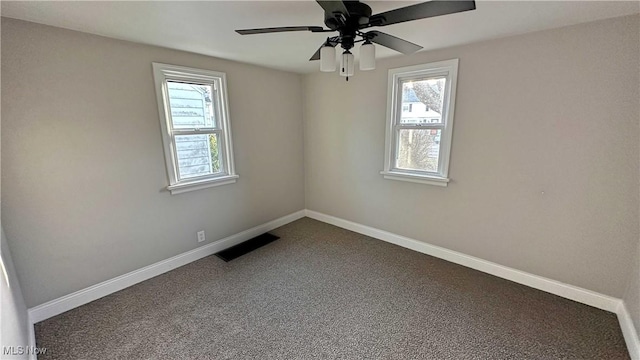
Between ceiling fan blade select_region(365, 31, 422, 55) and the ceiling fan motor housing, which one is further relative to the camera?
ceiling fan blade select_region(365, 31, 422, 55)

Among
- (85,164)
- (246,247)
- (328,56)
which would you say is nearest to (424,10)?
(328,56)

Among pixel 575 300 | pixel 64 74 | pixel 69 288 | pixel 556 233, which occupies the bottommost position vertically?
pixel 575 300

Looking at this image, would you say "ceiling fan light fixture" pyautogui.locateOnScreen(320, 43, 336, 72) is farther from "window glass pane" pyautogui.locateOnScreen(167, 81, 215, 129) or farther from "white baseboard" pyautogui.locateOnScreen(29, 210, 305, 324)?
"white baseboard" pyautogui.locateOnScreen(29, 210, 305, 324)

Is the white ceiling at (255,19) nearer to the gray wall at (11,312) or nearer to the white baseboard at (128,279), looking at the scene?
the gray wall at (11,312)

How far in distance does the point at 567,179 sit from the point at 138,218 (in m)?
3.80

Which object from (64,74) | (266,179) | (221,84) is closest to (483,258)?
(266,179)

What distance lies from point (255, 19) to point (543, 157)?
2568mm

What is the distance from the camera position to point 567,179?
2.17 meters

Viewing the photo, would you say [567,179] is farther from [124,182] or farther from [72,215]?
[72,215]

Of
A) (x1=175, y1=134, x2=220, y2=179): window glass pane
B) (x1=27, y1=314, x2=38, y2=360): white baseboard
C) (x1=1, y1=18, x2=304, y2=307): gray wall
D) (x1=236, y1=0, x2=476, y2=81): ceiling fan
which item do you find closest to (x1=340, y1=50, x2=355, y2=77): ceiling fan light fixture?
(x1=236, y1=0, x2=476, y2=81): ceiling fan

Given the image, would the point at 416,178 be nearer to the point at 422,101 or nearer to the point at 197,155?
the point at 422,101

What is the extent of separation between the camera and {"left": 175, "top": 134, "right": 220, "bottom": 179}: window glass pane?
2.81 metres

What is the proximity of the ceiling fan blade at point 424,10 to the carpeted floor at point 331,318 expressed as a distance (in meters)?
2.00

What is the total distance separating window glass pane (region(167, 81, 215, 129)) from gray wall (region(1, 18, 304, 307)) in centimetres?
21
